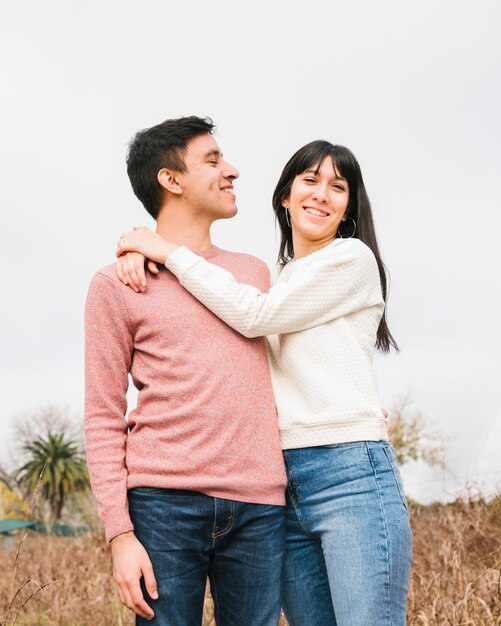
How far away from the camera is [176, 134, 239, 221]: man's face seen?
302 centimetres

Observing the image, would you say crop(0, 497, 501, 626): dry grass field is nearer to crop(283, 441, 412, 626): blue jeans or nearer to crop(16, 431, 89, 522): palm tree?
crop(283, 441, 412, 626): blue jeans

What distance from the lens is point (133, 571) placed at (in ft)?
7.90

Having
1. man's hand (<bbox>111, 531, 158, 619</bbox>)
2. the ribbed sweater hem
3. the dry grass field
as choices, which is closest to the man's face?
the ribbed sweater hem

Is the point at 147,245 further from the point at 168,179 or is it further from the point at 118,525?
the point at 118,525

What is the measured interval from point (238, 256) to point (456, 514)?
448 centimetres

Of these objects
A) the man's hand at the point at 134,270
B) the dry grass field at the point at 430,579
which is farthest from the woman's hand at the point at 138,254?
the dry grass field at the point at 430,579

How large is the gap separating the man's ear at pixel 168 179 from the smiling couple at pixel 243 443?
0.26 metres

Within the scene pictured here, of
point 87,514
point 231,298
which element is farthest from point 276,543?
point 87,514

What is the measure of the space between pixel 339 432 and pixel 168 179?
1.22m

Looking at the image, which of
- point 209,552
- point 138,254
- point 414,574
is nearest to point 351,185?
point 138,254

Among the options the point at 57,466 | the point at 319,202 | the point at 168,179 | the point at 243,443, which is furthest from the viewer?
the point at 57,466

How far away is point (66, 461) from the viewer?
1549 inches

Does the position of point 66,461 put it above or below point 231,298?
below

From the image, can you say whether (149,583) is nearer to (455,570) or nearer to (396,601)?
(396,601)
